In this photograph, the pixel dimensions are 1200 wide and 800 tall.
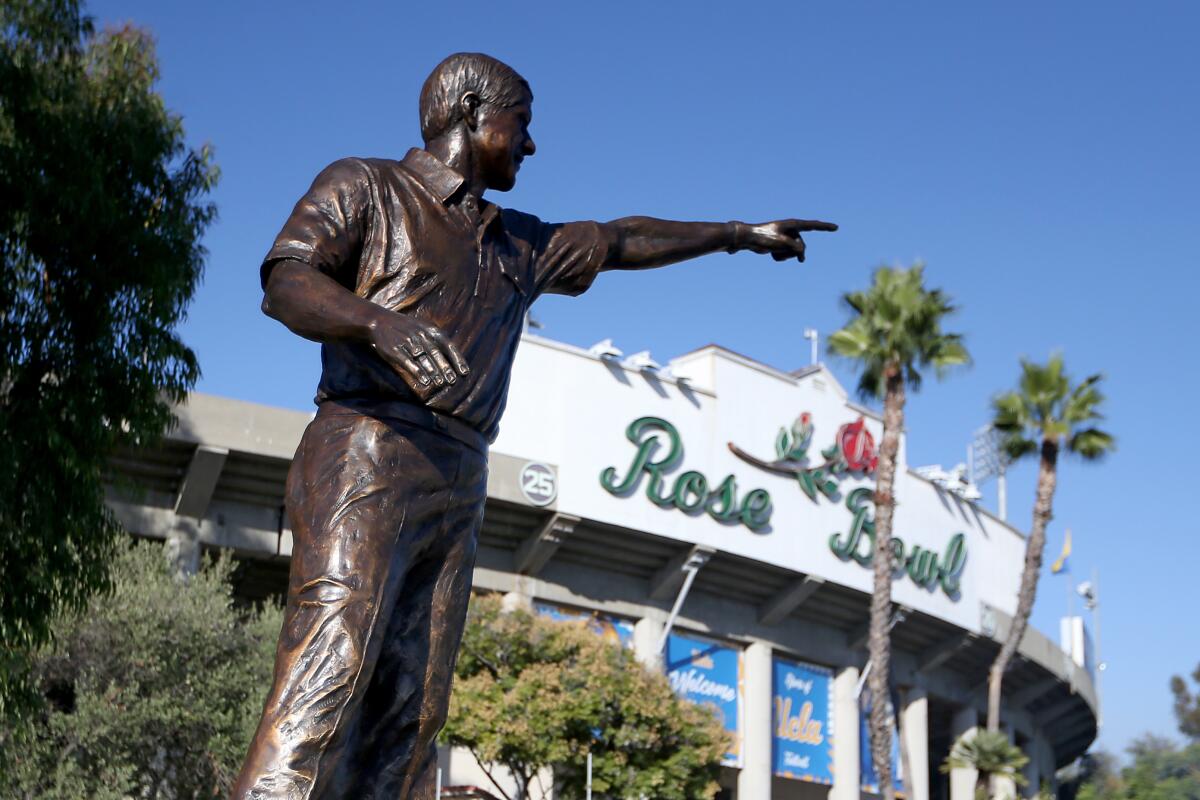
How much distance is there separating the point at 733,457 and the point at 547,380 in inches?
220

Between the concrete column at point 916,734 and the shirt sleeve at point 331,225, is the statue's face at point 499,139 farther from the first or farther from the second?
the concrete column at point 916,734

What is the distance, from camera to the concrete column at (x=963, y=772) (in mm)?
47750

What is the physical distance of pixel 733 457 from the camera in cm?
3647

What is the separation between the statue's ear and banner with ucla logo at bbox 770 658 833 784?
34982 mm

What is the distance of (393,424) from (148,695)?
18.5 meters

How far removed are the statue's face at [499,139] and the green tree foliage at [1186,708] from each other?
10037 cm

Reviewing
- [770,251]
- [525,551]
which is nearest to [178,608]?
[525,551]

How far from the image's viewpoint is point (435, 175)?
3.89 metres

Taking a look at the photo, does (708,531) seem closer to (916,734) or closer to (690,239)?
(916,734)

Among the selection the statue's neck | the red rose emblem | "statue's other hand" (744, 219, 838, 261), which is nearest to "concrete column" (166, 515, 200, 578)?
the red rose emblem

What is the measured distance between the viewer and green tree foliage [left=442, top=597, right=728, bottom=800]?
2642 centimetres

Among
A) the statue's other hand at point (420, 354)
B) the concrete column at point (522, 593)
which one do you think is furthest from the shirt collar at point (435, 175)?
the concrete column at point (522, 593)

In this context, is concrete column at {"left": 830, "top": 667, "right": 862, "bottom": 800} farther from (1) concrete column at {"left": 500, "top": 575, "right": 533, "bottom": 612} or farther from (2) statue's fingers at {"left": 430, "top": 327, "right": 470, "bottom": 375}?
(2) statue's fingers at {"left": 430, "top": 327, "right": 470, "bottom": 375}

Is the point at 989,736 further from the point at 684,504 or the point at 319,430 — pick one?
the point at 319,430
